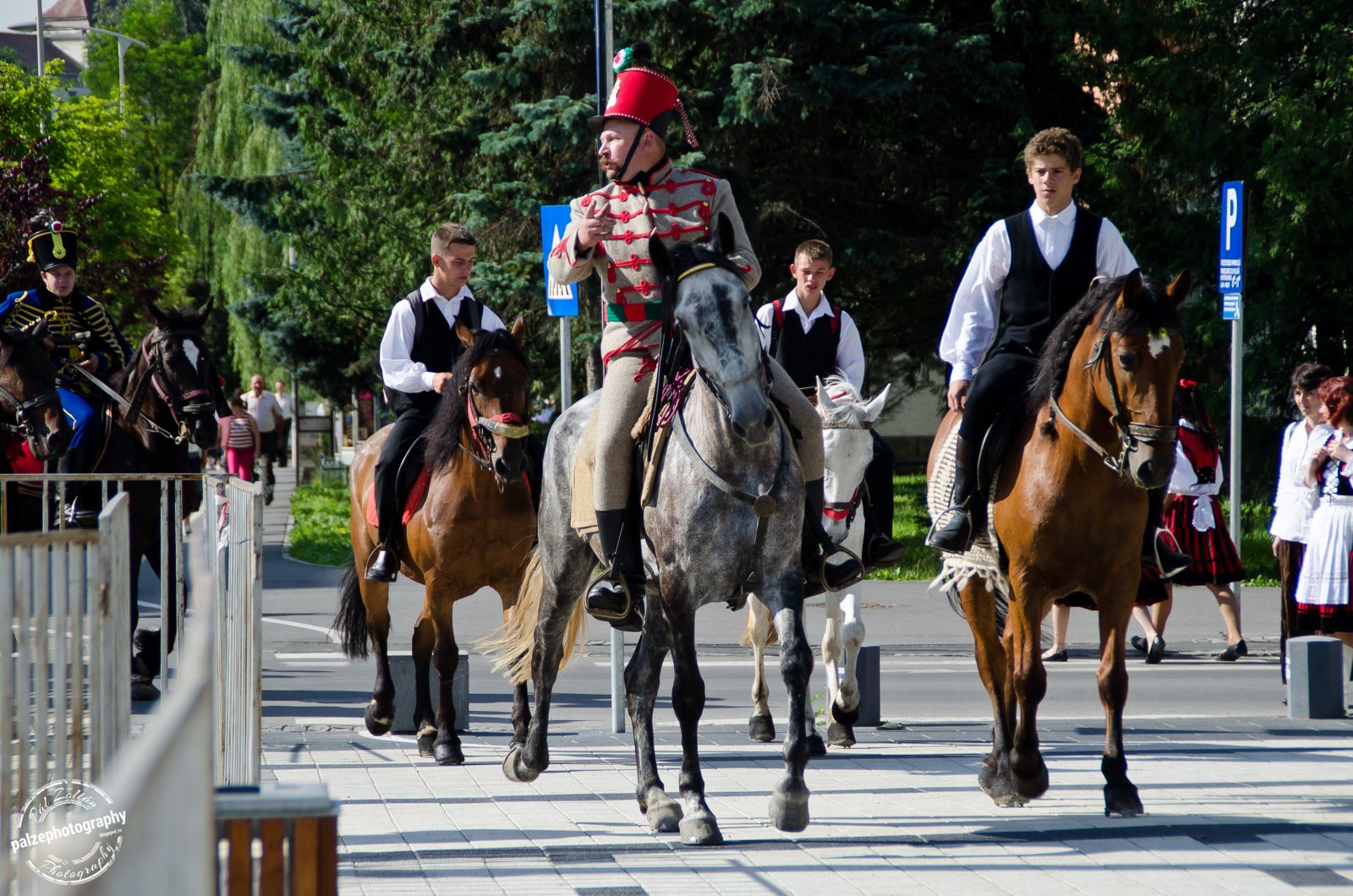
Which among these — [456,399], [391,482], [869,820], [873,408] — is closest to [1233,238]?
[873,408]

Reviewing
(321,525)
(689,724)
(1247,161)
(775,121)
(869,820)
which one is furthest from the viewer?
(321,525)

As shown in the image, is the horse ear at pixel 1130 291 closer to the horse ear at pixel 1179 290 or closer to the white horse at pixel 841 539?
the horse ear at pixel 1179 290

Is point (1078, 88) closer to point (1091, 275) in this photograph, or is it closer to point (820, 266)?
point (820, 266)

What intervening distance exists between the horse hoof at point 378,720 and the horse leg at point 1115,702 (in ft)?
14.4

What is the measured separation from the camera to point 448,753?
8.72 m

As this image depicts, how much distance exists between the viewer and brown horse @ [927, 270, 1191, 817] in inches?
261

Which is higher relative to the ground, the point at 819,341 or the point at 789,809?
the point at 819,341

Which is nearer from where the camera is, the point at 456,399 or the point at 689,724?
the point at 689,724

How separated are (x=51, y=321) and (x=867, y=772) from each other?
7.61m

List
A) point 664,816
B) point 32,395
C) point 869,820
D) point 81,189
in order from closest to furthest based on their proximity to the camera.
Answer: point 664,816, point 869,820, point 32,395, point 81,189

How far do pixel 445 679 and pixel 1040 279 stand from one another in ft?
13.2

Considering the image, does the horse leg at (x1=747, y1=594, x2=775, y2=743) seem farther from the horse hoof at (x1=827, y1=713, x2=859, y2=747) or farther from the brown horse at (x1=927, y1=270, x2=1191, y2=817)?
the brown horse at (x1=927, y1=270, x2=1191, y2=817)

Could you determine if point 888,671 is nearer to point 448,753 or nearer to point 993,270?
point 448,753

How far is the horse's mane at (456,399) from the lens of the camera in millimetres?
8797
